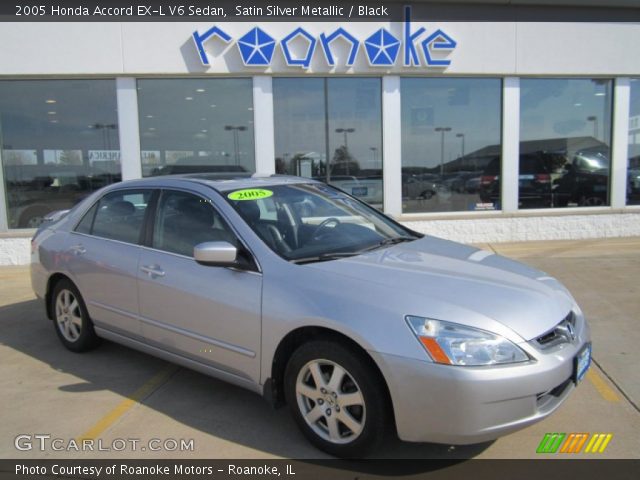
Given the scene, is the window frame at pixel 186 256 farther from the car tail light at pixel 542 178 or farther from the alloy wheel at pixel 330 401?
the car tail light at pixel 542 178

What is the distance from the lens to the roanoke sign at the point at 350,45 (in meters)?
9.38

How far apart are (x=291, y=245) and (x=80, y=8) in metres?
8.26

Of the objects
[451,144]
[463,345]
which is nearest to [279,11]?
[451,144]

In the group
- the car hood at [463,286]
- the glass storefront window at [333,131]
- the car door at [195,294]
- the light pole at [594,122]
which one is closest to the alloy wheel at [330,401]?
the car door at [195,294]

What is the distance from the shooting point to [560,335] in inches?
116

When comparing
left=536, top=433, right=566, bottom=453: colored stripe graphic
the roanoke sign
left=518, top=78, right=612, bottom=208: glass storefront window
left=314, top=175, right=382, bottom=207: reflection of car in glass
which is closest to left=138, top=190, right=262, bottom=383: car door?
left=536, top=433, right=566, bottom=453: colored stripe graphic

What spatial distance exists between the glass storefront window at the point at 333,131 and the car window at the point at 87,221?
5.52 meters

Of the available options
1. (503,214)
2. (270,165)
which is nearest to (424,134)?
(503,214)

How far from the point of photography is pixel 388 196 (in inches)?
399

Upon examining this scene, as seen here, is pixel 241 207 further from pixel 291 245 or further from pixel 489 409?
pixel 489 409

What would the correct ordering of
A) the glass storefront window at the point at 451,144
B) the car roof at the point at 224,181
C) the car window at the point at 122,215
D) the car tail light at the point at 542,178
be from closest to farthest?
the car roof at the point at 224,181 < the car window at the point at 122,215 < the glass storefront window at the point at 451,144 < the car tail light at the point at 542,178

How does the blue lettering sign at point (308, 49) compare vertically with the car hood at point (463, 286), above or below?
above

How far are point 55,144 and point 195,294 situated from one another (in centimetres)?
782

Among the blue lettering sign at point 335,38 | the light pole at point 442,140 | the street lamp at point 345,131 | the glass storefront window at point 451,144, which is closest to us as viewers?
the blue lettering sign at point 335,38
